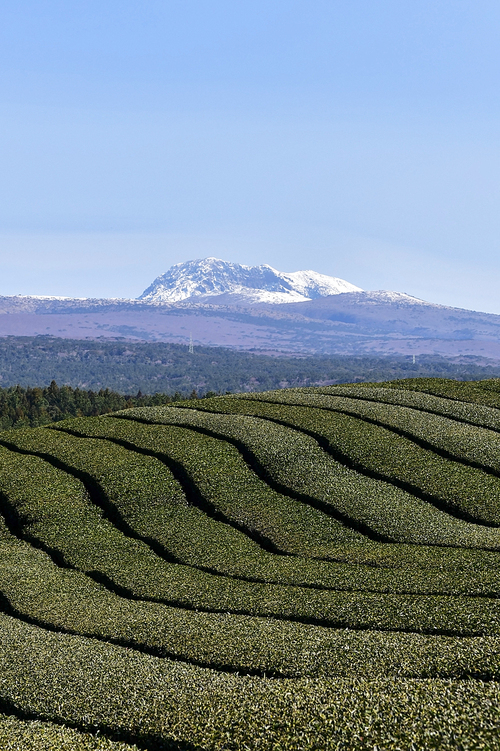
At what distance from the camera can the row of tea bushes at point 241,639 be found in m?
27.5

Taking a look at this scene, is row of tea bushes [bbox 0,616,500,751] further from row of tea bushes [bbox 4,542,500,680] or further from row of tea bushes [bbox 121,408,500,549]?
row of tea bushes [bbox 121,408,500,549]

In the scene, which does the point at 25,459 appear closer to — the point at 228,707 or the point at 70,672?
the point at 70,672

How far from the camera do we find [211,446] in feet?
209

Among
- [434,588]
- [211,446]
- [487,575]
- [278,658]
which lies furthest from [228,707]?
[211,446]

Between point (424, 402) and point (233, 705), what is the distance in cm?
5951

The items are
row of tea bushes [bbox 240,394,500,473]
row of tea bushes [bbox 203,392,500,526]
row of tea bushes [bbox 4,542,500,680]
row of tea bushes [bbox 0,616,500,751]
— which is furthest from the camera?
row of tea bushes [bbox 240,394,500,473]

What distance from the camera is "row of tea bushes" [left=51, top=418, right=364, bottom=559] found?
4891 centimetres

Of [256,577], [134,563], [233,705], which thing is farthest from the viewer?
[134,563]

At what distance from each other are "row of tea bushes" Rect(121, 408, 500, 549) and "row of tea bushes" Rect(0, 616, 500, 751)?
23126 mm

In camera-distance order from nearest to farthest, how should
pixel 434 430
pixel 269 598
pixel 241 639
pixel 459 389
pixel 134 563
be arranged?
pixel 241 639, pixel 269 598, pixel 134 563, pixel 434 430, pixel 459 389

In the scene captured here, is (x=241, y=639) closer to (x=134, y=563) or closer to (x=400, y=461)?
(x=134, y=563)

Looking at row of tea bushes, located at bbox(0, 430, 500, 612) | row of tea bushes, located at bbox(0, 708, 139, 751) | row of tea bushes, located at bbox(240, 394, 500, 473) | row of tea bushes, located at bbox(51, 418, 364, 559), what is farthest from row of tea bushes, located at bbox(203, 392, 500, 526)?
row of tea bushes, located at bbox(0, 708, 139, 751)

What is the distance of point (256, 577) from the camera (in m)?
42.6

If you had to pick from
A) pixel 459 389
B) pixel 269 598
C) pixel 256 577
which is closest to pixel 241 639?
pixel 269 598
